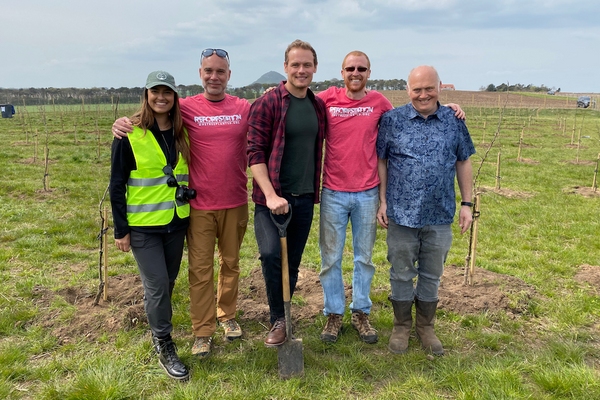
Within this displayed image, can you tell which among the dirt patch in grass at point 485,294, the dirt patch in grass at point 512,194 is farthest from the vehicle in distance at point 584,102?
the dirt patch in grass at point 485,294

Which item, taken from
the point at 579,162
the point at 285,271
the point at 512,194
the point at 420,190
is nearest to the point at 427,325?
the point at 420,190

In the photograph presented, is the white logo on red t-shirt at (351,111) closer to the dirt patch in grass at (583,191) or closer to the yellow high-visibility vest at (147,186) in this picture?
the yellow high-visibility vest at (147,186)

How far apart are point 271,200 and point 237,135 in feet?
2.27

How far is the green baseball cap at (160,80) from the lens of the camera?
289cm

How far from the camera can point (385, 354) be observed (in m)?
3.35

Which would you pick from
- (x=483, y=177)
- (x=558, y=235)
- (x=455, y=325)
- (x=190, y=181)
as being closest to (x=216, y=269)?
(x=190, y=181)

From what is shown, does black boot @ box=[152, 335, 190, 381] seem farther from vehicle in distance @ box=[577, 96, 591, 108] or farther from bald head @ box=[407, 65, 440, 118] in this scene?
vehicle in distance @ box=[577, 96, 591, 108]

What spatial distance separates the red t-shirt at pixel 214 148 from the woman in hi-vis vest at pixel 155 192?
0.13 m

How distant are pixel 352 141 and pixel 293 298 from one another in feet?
6.57

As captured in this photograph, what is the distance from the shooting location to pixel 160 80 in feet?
9.56

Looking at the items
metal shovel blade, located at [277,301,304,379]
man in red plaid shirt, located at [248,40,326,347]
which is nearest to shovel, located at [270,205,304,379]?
metal shovel blade, located at [277,301,304,379]

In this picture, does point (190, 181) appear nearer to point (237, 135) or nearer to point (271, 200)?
point (237, 135)

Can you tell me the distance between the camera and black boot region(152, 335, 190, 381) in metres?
2.96

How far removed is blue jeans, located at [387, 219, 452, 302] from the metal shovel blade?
993 mm
